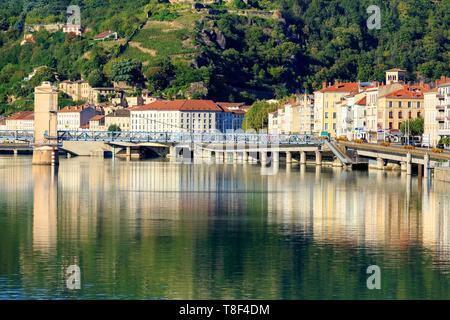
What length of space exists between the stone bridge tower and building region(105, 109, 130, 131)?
68.3 metres

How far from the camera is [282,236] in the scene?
4191 cm

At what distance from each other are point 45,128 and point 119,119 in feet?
241

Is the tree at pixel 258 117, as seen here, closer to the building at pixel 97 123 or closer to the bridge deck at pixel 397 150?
the building at pixel 97 123

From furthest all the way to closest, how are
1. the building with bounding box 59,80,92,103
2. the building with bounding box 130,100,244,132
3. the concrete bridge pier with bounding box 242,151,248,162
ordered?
the building with bounding box 59,80,92,103 → the building with bounding box 130,100,244,132 → the concrete bridge pier with bounding box 242,151,248,162

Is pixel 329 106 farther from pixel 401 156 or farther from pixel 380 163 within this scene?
pixel 401 156

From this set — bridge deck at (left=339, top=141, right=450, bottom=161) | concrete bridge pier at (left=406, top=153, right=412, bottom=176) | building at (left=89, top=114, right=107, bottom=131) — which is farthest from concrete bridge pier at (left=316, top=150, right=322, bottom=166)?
building at (left=89, top=114, right=107, bottom=131)

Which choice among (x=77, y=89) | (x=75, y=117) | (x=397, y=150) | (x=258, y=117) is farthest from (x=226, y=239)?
(x=77, y=89)

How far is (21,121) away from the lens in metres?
171

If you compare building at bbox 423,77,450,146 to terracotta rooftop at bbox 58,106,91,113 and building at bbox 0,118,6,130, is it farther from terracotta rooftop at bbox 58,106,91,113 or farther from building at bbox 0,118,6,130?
building at bbox 0,118,6,130

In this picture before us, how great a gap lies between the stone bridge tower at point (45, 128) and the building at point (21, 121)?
6687cm

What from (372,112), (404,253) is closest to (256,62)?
(372,112)

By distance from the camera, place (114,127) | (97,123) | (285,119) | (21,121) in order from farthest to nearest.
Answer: (97,123) → (21,121) → (114,127) → (285,119)

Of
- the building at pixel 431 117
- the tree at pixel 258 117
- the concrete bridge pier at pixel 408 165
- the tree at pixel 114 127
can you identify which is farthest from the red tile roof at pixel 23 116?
the concrete bridge pier at pixel 408 165

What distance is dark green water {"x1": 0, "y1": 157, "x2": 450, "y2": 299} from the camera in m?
32.7
